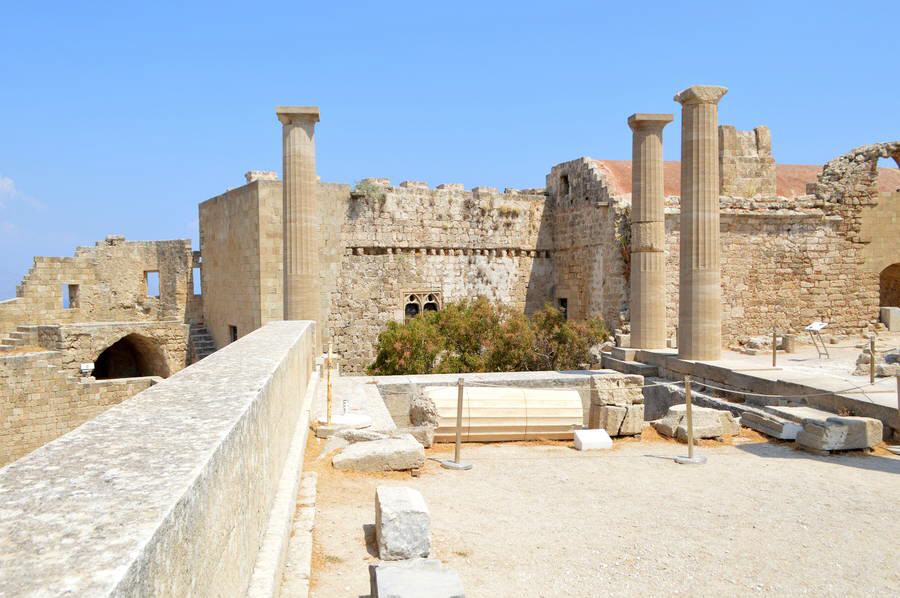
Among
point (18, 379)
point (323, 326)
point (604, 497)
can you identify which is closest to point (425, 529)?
point (604, 497)

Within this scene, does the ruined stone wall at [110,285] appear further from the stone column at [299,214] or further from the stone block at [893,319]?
the stone block at [893,319]

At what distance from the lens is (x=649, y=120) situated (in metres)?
14.0

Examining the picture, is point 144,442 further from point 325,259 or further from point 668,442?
point 325,259

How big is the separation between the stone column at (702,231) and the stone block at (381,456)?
720 cm

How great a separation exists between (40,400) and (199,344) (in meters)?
4.68

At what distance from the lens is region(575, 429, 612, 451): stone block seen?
888cm

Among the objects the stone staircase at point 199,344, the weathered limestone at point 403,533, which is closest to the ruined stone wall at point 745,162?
the stone staircase at point 199,344

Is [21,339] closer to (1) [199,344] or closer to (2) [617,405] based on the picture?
(1) [199,344]

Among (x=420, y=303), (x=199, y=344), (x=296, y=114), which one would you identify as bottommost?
(x=199, y=344)

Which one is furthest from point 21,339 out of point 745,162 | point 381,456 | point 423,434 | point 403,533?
point 745,162

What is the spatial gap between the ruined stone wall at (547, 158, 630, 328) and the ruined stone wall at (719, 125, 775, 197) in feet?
15.3

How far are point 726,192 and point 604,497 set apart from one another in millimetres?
16417

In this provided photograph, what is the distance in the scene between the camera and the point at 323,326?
17.5 metres

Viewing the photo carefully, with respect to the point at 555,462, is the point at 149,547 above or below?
above
